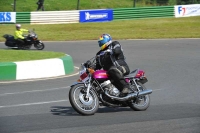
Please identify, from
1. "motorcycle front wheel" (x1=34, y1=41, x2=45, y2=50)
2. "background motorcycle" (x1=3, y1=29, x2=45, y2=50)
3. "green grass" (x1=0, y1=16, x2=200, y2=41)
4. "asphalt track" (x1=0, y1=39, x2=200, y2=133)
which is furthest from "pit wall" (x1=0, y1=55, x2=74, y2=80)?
"green grass" (x1=0, y1=16, x2=200, y2=41)

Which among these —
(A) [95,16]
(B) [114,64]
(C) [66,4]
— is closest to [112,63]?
(B) [114,64]

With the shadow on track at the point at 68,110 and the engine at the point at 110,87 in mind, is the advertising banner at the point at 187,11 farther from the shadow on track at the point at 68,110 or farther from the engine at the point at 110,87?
the engine at the point at 110,87

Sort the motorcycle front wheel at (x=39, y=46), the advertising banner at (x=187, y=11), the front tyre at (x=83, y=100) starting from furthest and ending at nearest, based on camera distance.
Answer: the advertising banner at (x=187, y=11) → the motorcycle front wheel at (x=39, y=46) → the front tyre at (x=83, y=100)

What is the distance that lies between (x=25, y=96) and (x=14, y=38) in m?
13.9

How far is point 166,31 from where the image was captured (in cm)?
3203

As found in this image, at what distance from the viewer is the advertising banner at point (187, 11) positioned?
39.8m

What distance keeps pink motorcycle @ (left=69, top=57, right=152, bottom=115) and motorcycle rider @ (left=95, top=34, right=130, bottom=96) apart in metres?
0.11

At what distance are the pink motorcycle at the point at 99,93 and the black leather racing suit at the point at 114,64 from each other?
0.11 meters

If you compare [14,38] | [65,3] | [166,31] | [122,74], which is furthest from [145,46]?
[65,3]

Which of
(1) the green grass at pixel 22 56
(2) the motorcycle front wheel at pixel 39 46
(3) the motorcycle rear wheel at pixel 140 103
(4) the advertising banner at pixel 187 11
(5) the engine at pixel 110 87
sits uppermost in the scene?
(4) the advertising banner at pixel 187 11

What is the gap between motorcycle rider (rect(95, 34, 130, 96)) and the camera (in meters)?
9.27

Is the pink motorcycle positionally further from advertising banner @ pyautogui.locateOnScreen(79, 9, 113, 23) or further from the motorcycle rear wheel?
advertising banner @ pyautogui.locateOnScreen(79, 9, 113, 23)

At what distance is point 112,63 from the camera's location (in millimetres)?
9469

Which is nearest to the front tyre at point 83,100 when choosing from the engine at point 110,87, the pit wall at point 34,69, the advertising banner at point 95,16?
the engine at point 110,87
